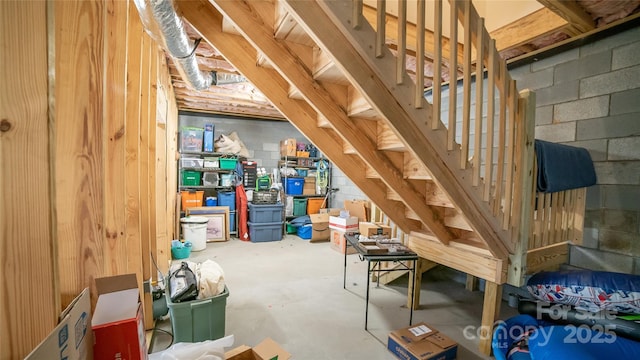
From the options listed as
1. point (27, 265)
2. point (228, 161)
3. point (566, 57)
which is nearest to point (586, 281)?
point (566, 57)

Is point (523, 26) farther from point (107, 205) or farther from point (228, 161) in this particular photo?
point (228, 161)

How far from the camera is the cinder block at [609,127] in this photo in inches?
86.0

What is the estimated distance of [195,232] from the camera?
14.8ft

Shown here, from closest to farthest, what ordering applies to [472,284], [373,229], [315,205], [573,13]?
[573,13] → [472,284] → [373,229] → [315,205]

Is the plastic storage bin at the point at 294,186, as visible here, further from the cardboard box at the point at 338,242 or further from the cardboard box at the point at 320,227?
the cardboard box at the point at 338,242

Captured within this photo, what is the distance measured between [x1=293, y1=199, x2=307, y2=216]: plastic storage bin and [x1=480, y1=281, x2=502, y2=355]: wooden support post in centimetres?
431

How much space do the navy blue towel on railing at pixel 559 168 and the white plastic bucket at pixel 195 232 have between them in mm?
4459

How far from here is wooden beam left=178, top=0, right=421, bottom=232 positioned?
1759 millimetres

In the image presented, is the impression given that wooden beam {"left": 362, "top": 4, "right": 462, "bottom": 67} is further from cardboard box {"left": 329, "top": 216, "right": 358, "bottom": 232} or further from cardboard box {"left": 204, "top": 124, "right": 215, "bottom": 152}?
cardboard box {"left": 204, "top": 124, "right": 215, "bottom": 152}

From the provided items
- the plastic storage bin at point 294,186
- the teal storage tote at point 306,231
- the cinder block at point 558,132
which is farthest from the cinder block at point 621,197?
the plastic storage bin at point 294,186

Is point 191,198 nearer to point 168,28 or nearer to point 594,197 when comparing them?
point 168,28

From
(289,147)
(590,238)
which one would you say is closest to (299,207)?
(289,147)

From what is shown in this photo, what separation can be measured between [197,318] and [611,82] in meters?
3.81


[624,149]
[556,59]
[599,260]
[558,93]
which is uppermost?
[556,59]
